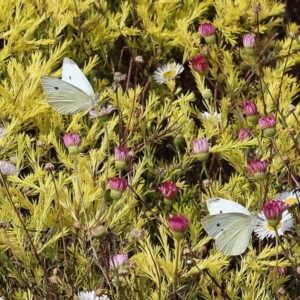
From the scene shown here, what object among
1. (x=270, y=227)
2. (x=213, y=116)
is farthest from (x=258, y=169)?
(x=213, y=116)

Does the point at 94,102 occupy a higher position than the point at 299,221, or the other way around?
the point at 94,102

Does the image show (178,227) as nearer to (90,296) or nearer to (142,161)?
(90,296)

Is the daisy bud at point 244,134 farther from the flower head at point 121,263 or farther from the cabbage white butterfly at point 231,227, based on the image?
the flower head at point 121,263

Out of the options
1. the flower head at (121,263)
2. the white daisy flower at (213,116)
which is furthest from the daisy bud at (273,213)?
the white daisy flower at (213,116)

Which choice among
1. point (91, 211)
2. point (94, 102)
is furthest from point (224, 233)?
point (94, 102)

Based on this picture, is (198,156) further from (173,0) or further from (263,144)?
(173,0)

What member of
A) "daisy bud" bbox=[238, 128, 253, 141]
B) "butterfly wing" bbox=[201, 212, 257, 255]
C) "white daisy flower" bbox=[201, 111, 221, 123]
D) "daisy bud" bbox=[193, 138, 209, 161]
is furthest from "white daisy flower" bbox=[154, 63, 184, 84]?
"butterfly wing" bbox=[201, 212, 257, 255]
